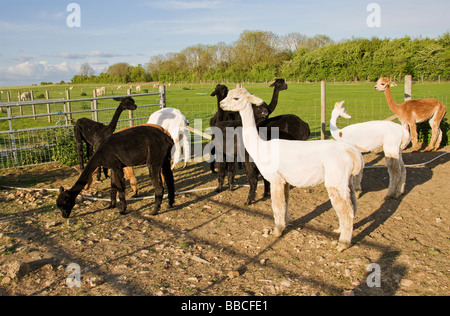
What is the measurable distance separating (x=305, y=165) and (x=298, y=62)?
56277mm

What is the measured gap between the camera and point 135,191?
7.35 m

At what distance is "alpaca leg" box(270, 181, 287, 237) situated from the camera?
16.7 ft

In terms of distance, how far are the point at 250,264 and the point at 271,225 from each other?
1314mm

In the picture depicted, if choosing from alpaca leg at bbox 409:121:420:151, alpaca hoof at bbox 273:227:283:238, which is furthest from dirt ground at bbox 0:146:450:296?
alpaca leg at bbox 409:121:420:151

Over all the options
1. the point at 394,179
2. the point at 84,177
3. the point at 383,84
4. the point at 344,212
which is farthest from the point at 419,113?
the point at 84,177

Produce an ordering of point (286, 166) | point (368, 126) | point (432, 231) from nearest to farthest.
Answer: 1. point (286, 166)
2. point (432, 231)
3. point (368, 126)

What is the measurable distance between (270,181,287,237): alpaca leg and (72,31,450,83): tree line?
43216mm

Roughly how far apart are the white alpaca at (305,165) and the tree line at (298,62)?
43092 mm

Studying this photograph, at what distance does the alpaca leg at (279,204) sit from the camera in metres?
5.10

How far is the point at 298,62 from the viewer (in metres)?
57.8

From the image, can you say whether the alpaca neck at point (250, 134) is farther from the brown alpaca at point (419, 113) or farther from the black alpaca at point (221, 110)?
the brown alpaca at point (419, 113)

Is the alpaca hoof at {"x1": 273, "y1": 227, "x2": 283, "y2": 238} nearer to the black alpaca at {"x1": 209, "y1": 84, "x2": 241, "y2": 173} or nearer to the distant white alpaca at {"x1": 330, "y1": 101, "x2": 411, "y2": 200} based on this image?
the distant white alpaca at {"x1": 330, "y1": 101, "x2": 411, "y2": 200}
